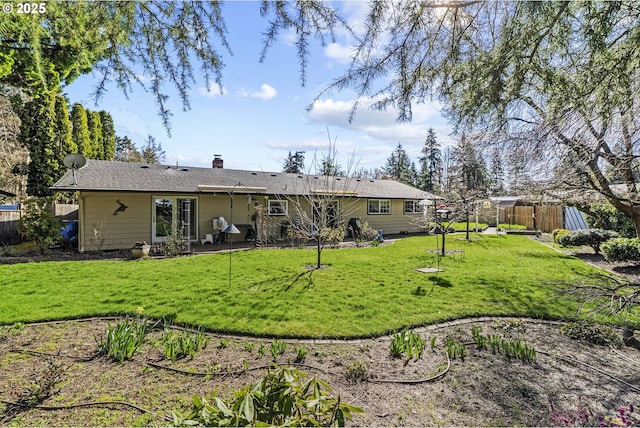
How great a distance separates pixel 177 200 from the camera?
13.5 meters

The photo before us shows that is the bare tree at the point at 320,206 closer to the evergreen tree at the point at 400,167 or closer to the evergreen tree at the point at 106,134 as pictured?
the evergreen tree at the point at 106,134

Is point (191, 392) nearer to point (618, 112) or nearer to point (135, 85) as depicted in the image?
point (135, 85)

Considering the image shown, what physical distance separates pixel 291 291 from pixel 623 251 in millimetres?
9746

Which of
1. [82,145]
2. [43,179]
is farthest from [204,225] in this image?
[82,145]

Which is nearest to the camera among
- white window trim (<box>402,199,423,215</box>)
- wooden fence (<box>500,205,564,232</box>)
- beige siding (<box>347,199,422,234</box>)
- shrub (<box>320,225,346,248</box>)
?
shrub (<box>320,225,346,248</box>)

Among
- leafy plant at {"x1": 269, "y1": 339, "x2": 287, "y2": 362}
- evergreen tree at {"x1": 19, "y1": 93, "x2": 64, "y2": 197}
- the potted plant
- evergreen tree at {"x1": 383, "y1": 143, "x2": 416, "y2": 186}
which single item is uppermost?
evergreen tree at {"x1": 383, "y1": 143, "x2": 416, "y2": 186}

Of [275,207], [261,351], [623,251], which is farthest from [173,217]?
[623,251]

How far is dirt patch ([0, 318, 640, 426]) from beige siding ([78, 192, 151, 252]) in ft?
26.6

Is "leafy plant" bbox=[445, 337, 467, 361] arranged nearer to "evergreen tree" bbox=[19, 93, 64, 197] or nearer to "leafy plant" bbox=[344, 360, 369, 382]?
"leafy plant" bbox=[344, 360, 369, 382]

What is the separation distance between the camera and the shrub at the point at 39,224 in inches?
417

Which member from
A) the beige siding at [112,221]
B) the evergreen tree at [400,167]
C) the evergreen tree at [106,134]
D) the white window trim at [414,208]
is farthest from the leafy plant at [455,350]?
the evergreen tree at [400,167]

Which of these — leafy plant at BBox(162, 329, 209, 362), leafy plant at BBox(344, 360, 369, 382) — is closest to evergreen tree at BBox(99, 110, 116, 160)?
leafy plant at BBox(162, 329, 209, 362)

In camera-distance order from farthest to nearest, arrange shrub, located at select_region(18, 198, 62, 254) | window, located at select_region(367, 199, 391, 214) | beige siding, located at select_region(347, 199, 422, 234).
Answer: window, located at select_region(367, 199, 391, 214), beige siding, located at select_region(347, 199, 422, 234), shrub, located at select_region(18, 198, 62, 254)

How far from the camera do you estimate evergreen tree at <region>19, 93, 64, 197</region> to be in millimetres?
14828
